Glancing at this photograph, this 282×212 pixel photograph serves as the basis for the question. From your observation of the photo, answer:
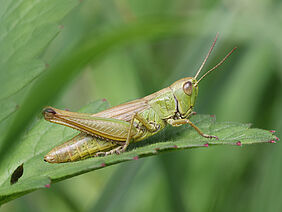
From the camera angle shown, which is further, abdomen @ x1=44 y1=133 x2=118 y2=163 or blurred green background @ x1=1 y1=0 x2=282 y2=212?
blurred green background @ x1=1 y1=0 x2=282 y2=212

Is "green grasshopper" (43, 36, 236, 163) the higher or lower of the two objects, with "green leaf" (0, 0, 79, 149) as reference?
lower

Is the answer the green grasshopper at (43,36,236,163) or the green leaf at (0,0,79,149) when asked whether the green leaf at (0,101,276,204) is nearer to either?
the green grasshopper at (43,36,236,163)

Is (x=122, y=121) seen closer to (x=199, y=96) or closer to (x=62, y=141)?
(x=62, y=141)

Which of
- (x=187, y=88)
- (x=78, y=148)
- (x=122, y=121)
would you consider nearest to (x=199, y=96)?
(x=187, y=88)

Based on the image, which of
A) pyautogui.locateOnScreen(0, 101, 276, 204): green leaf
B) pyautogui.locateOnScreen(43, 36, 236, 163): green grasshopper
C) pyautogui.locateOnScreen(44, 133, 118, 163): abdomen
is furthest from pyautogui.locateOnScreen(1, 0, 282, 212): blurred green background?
pyautogui.locateOnScreen(0, 101, 276, 204): green leaf

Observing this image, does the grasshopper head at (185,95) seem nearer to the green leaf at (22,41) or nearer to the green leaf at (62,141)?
the green leaf at (62,141)

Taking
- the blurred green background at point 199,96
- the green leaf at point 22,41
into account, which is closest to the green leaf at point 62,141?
the green leaf at point 22,41

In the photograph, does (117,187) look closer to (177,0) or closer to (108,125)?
(108,125)
